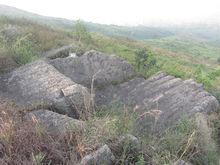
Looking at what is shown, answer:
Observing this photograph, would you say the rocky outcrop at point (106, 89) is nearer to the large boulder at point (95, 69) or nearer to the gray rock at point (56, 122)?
the large boulder at point (95, 69)

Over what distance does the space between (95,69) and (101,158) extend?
624 cm

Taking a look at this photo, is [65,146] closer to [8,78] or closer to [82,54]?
[8,78]

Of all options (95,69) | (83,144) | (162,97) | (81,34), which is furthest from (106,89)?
(81,34)

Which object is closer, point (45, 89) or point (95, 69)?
point (45, 89)

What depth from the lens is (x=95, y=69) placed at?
43.2ft

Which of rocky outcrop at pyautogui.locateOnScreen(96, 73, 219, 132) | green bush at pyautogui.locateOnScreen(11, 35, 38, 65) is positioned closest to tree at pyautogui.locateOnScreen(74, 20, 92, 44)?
green bush at pyautogui.locateOnScreen(11, 35, 38, 65)

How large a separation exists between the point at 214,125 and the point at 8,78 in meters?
5.48

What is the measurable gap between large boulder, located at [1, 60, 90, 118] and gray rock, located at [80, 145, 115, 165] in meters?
2.19

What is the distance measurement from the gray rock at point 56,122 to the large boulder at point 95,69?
3.55 meters

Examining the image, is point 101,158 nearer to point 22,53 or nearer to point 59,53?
point 22,53

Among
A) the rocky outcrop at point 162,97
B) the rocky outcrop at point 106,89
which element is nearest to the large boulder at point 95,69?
the rocky outcrop at point 106,89

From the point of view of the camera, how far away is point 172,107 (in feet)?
36.4

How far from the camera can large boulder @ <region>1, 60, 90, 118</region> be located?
10031 millimetres

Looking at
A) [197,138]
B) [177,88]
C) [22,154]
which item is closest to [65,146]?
[22,154]
